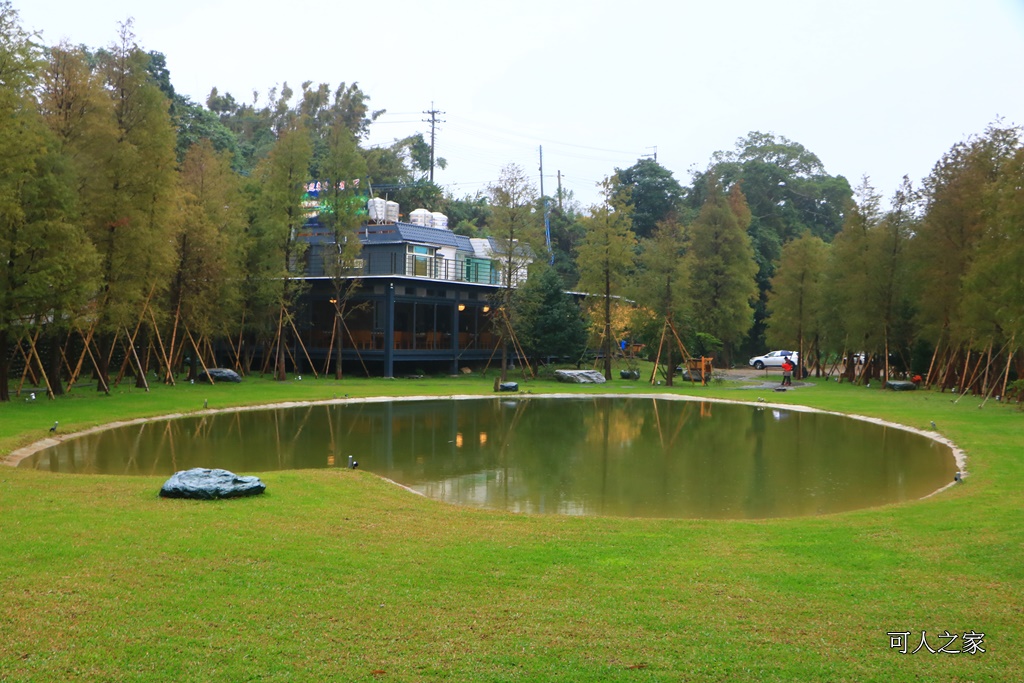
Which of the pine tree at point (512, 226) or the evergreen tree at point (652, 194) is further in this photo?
the evergreen tree at point (652, 194)

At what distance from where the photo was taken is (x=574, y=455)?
15.8 metres

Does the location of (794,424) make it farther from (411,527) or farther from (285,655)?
(285,655)

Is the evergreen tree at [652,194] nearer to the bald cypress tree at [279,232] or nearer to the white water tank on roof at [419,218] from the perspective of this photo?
the white water tank on roof at [419,218]

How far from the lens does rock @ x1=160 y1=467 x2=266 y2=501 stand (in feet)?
32.3

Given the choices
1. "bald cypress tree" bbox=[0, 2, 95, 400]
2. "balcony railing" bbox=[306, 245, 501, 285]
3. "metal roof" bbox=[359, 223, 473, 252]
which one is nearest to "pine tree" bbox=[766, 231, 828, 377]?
"balcony railing" bbox=[306, 245, 501, 285]

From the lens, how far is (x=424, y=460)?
1498 cm

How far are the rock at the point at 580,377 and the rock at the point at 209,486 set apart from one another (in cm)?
2373

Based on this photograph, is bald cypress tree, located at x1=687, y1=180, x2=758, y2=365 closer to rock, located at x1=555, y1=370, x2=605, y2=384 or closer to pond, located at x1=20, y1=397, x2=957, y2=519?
rock, located at x1=555, y1=370, x2=605, y2=384

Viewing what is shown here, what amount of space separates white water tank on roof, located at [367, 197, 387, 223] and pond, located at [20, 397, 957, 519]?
18729 mm

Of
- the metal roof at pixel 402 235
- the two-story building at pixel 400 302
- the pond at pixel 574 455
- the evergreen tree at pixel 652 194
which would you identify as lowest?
the pond at pixel 574 455

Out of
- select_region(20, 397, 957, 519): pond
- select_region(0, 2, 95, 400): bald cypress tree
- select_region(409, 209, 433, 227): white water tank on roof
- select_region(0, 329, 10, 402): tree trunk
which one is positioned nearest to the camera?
select_region(20, 397, 957, 519): pond

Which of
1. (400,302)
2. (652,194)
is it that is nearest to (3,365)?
(400,302)

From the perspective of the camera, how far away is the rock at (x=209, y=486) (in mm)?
9852

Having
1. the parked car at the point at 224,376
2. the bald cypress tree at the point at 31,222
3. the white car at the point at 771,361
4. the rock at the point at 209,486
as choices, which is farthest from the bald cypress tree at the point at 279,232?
the white car at the point at 771,361
